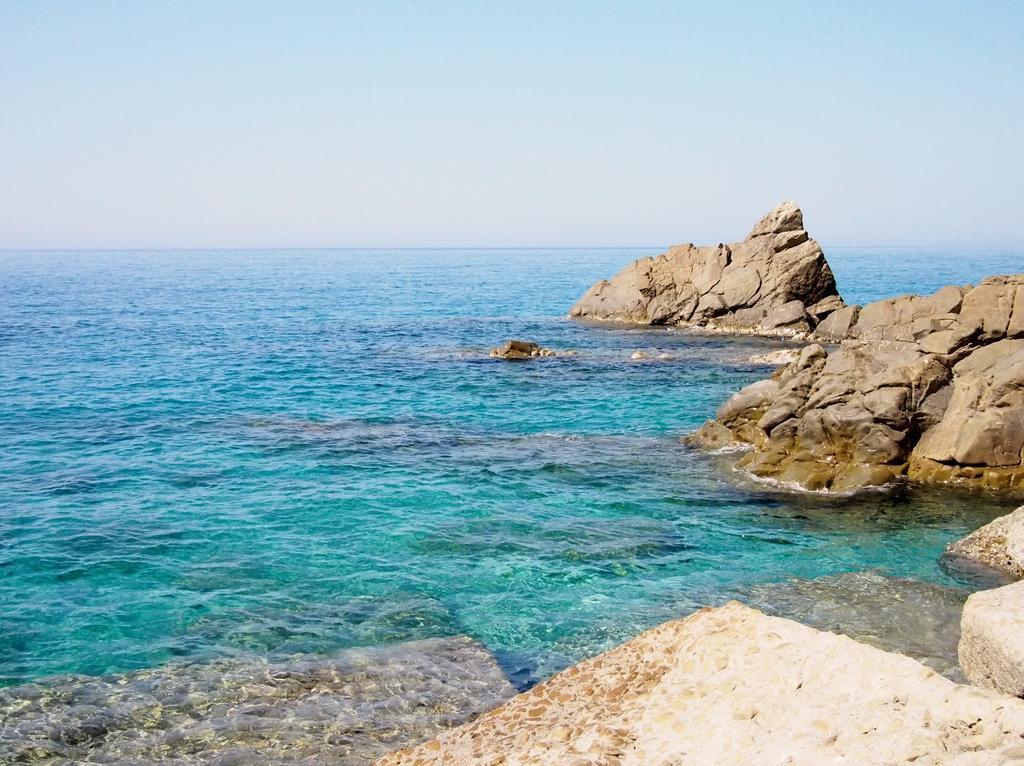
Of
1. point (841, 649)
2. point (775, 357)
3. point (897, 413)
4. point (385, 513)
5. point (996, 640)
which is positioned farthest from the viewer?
point (775, 357)

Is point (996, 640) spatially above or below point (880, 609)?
above

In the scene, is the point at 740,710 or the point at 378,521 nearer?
the point at 740,710

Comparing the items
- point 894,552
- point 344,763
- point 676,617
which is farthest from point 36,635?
point 894,552

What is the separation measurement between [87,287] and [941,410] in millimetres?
112722

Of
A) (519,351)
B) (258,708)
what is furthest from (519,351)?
(258,708)

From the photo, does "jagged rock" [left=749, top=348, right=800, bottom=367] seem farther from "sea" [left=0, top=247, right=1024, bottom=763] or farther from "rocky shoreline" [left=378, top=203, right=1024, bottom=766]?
"sea" [left=0, top=247, right=1024, bottom=763]

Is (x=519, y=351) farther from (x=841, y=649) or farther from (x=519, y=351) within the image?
(x=841, y=649)

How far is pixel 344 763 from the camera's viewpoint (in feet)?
37.2

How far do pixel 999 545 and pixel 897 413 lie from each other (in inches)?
278

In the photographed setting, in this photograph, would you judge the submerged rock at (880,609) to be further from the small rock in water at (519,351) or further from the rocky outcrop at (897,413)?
the small rock in water at (519,351)

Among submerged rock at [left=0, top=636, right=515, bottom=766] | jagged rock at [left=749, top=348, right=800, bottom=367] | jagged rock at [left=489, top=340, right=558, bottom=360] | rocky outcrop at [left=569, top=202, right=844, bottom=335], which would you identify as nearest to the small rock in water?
jagged rock at [left=489, top=340, right=558, bottom=360]

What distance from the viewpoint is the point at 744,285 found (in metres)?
61.2

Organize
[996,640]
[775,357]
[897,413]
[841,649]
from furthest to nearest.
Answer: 1. [775,357]
2. [897,413]
3. [996,640]
4. [841,649]

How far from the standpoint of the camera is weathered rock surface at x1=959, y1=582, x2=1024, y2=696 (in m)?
8.59
